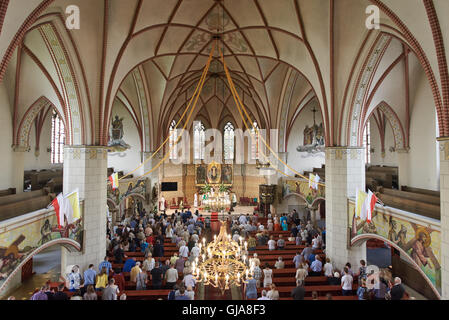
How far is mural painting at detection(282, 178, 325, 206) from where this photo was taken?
1715cm

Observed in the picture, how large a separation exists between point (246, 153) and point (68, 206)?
869 inches

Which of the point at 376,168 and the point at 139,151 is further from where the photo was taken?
the point at 139,151

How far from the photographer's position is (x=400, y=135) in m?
15.7

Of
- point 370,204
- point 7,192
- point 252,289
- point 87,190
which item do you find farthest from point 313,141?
point 7,192

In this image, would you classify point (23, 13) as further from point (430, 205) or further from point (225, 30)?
point (430, 205)

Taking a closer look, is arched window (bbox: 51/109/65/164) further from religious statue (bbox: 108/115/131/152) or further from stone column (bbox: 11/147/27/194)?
stone column (bbox: 11/147/27/194)

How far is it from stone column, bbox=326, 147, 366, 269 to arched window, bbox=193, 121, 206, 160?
1947 centimetres

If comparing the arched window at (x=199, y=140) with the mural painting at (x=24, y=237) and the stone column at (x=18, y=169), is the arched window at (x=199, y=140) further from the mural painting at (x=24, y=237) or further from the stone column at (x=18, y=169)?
the mural painting at (x=24, y=237)

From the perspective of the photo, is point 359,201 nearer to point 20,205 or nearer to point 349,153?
point 349,153

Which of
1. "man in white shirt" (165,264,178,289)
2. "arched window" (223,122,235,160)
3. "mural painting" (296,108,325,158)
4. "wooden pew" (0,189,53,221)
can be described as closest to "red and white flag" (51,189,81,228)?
"wooden pew" (0,189,53,221)

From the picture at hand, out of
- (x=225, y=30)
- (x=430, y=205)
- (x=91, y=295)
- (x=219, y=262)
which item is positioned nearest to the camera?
(x=91, y=295)

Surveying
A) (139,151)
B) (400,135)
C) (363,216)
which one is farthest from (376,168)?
(139,151)

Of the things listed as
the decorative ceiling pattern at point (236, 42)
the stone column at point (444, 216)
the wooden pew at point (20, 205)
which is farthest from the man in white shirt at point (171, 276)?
the stone column at point (444, 216)

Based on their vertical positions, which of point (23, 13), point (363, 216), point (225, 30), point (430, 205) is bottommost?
point (363, 216)
